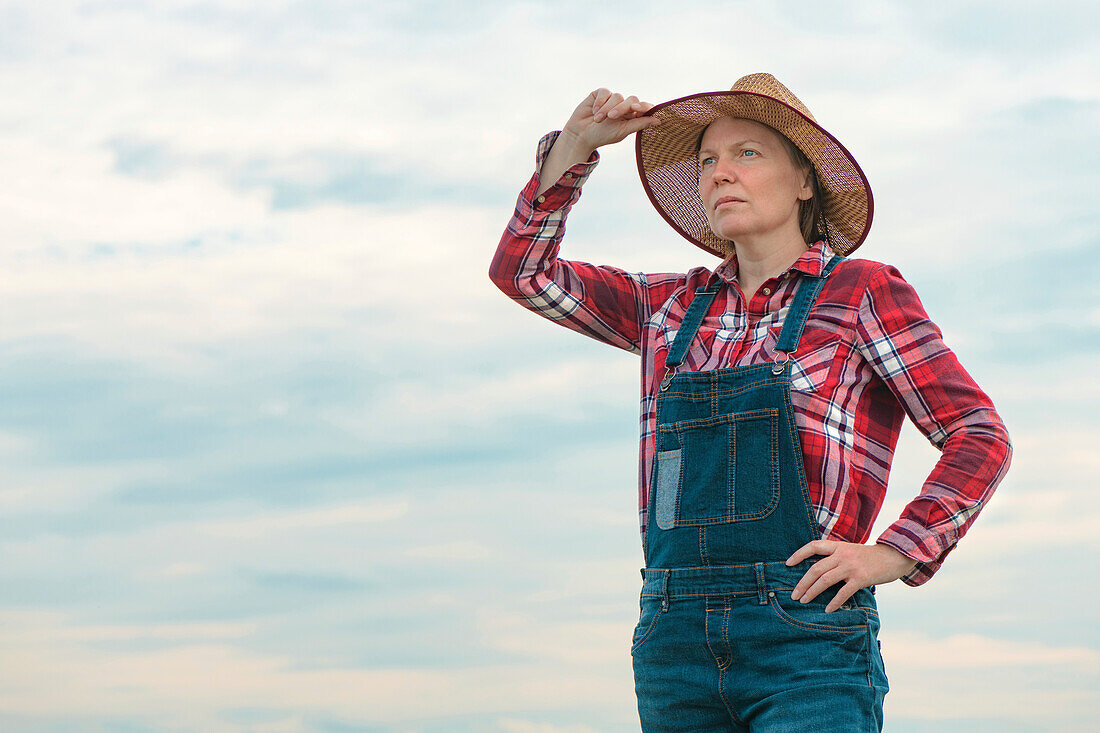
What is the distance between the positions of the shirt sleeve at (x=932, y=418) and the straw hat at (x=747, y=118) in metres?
0.41

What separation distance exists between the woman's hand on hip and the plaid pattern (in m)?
0.05

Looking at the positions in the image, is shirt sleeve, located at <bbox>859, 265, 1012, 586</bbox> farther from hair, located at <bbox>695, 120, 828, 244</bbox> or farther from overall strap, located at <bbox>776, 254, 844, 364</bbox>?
hair, located at <bbox>695, 120, 828, 244</bbox>

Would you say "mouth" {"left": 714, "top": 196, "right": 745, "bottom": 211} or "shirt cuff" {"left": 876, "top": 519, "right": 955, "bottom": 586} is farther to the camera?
"mouth" {"left": 714, "top": 196, "right": 745, "bottom": 211}

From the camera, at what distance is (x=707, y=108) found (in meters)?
4.06

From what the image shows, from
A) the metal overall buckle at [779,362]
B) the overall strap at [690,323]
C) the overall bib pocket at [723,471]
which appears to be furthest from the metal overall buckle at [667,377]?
the metal overall buckle at [779,362]

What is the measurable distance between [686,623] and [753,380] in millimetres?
669

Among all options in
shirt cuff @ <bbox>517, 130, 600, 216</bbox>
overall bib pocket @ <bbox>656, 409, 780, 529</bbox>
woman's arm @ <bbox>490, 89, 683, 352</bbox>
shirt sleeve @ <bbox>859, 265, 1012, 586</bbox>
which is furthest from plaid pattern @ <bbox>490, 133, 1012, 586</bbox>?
shirt cuff @ <bbox>517, 130, 600, 216</bbox>

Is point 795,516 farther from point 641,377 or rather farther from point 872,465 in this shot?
point 641,377

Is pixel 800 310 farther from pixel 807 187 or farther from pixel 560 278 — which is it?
pixel 560 278

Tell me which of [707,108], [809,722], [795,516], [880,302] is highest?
[707,108]

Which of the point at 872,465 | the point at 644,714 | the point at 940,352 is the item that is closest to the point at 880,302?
the point at 940,352

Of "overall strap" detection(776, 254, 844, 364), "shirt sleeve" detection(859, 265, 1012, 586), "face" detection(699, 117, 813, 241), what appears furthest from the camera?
"face" detection(699, 117, 813, 241)

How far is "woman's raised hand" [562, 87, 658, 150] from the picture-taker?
403cm

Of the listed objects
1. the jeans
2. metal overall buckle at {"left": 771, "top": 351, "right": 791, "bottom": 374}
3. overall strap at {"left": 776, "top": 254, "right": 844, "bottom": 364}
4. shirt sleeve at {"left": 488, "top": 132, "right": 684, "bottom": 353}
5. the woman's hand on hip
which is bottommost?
the jeans
